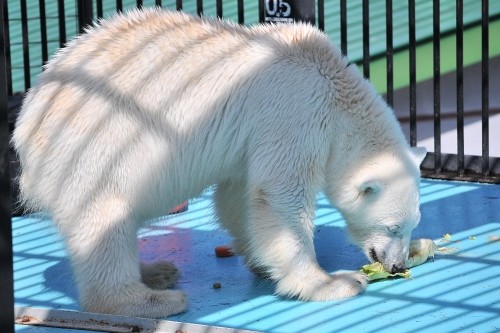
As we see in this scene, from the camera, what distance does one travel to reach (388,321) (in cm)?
388

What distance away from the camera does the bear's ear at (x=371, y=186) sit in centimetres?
420

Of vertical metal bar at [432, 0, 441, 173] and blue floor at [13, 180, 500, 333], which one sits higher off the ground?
vertical metal bar at [432, 0, 441, 173]

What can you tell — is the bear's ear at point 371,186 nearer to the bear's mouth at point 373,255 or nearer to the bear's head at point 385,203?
the bear's head at point 385,203

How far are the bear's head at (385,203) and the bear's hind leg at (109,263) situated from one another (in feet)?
2.91

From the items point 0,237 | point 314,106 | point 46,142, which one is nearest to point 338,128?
point 314,106

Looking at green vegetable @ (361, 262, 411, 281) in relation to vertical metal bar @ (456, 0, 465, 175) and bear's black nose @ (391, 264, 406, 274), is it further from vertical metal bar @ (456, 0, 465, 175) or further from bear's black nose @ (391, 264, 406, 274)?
vertical metal bar @ (456, 0, 465, 175)

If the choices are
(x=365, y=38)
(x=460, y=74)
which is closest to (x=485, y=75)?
(x=460, y=74)

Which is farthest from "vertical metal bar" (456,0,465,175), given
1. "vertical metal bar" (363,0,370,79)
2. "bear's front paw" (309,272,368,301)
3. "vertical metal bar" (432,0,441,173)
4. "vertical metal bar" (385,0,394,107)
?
"bear's front paw" (309,272,368,301)

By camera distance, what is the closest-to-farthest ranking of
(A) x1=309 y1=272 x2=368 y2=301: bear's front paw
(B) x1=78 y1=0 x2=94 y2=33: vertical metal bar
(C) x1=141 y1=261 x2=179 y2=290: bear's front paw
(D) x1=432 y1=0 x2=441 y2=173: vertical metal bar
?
1. (A) x1=309 y1=272 x2=368 y2=301: bear's front paw
2. (C) x1=141 y1=261 x2=179 y2=290: bear's front paw
3. (D) x1=432 y1=0 x2=441 y2=173: vertical metal bar
4. (B) x1=78 y1=0 x2=94 y2=33: vertical metal bar

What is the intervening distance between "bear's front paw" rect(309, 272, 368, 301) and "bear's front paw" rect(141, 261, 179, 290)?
0.66 meters

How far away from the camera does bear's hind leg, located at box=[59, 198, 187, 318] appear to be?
13.0ft

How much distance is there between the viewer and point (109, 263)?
3.96 meters

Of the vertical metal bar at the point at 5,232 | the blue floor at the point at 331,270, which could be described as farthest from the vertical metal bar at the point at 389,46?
the vertical metal bar at the point at 5,232

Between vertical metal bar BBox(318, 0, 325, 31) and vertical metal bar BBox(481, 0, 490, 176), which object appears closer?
vertical metal bar BBox(481, 0, 490, 176)
